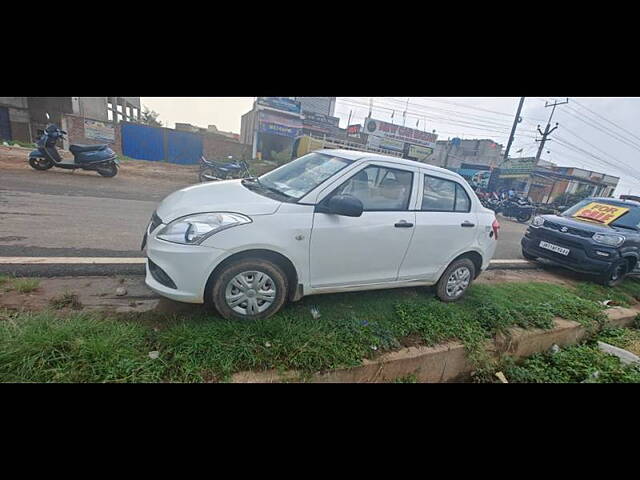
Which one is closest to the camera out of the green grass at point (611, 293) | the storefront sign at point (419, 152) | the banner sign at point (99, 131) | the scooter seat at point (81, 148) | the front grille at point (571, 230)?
→ the green grass at point (611, 293)

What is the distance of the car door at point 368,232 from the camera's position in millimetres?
2703

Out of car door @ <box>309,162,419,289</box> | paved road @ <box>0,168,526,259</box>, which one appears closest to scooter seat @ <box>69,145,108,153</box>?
paved road @ <box>0,168,526,259</box>

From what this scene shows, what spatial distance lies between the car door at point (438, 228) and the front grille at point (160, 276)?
88.5 inches

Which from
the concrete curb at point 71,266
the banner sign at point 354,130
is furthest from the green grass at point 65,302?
the banner sign at point 354,130

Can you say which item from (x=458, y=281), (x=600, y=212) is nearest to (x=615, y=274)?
(x=600, y=212)

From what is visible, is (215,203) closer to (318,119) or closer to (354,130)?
(318,119)

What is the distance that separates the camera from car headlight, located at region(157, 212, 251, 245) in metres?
2.36

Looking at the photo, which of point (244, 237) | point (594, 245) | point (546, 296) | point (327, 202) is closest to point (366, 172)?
point (327, 202)

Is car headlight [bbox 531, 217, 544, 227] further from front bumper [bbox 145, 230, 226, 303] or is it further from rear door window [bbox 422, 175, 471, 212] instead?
front bumper [bbox 145, 230, 226, 303]

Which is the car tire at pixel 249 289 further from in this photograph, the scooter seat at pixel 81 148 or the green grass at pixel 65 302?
the scooter seat at pixel 81 148

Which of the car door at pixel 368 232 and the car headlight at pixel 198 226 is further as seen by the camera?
the car door at pixel 368 232

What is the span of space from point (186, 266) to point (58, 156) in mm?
9868

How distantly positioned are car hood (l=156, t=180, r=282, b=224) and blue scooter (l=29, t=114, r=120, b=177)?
8505 millimetres

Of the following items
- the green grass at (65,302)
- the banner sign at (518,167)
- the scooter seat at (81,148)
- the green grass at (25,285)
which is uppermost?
the banner sign at (518,167)
